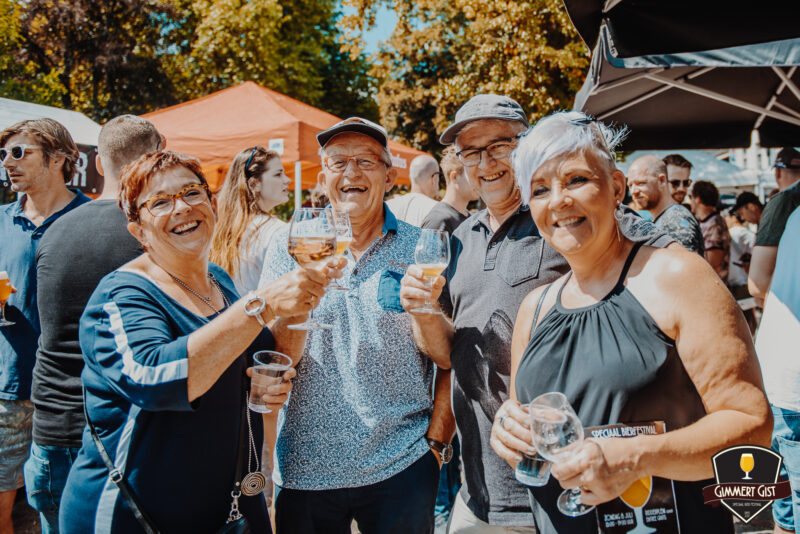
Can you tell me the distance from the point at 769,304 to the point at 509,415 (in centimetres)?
208

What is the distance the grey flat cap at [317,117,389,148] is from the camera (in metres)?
2.29

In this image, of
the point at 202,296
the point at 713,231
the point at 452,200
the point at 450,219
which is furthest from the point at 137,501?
the point at 713,231

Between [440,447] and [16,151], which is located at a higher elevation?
[16,151]

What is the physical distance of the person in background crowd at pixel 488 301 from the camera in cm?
212

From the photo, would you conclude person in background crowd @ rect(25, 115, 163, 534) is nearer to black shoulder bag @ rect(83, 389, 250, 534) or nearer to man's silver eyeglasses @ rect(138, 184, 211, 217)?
man's silver eyeglasses @ rect(138, 184, 211, 217)

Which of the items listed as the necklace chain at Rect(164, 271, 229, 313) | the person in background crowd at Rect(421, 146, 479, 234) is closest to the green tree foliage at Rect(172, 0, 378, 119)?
the person in background crowd at Rect(421, 146, 479, 234)

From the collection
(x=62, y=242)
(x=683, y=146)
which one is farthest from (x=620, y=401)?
(x=683, y=146)

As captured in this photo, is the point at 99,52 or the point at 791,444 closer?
the point at 791,444

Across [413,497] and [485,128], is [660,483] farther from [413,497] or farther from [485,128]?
[485,128]

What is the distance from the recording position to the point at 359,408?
2.13m

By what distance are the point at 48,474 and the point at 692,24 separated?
407 cm

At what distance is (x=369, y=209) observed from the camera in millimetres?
2369

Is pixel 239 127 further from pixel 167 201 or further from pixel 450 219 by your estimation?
pixel 167 201

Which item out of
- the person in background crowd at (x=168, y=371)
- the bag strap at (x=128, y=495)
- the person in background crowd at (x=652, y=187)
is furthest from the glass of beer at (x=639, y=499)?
the person in background crowd at (x=652, y=187)
